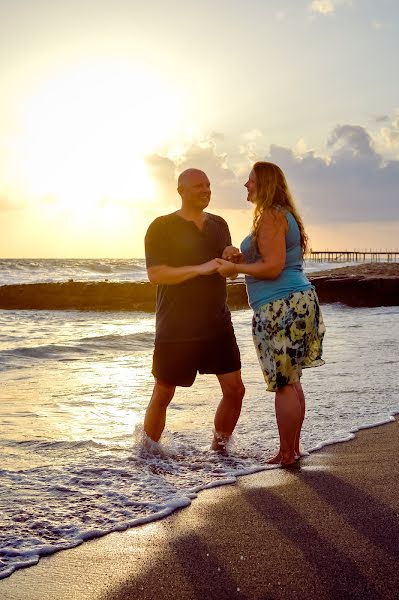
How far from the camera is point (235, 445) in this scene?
5.03m

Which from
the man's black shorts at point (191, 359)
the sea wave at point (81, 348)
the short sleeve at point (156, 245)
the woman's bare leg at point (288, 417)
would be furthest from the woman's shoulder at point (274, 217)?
the sea wave at point (81, 348)

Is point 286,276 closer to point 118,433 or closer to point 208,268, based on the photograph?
point 208,268

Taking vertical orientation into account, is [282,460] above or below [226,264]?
below

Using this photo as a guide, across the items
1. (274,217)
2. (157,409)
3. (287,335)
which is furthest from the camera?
(157,409)

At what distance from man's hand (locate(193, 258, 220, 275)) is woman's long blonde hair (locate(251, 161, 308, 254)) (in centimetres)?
29

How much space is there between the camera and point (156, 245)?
15.1ft

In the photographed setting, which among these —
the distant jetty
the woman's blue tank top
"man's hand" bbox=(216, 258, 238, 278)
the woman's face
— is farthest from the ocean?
the distant jetty

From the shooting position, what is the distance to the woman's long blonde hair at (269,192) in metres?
4.29

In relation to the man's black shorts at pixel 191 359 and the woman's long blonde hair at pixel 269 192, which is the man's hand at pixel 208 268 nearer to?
the woman's long blonde hair at pixel 269 192

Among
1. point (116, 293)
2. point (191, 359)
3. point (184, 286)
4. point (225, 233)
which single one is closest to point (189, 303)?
point (184, 286)

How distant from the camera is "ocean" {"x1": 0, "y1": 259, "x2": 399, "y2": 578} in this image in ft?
12.1

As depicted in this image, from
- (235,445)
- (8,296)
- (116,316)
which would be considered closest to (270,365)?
(235,445)

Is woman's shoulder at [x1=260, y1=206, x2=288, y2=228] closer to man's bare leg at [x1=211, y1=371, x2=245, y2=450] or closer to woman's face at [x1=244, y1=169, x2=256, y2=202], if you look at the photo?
woman's face at [x1=244, y1=169, x2=256, y2=202]

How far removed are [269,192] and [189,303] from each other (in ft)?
2.84
